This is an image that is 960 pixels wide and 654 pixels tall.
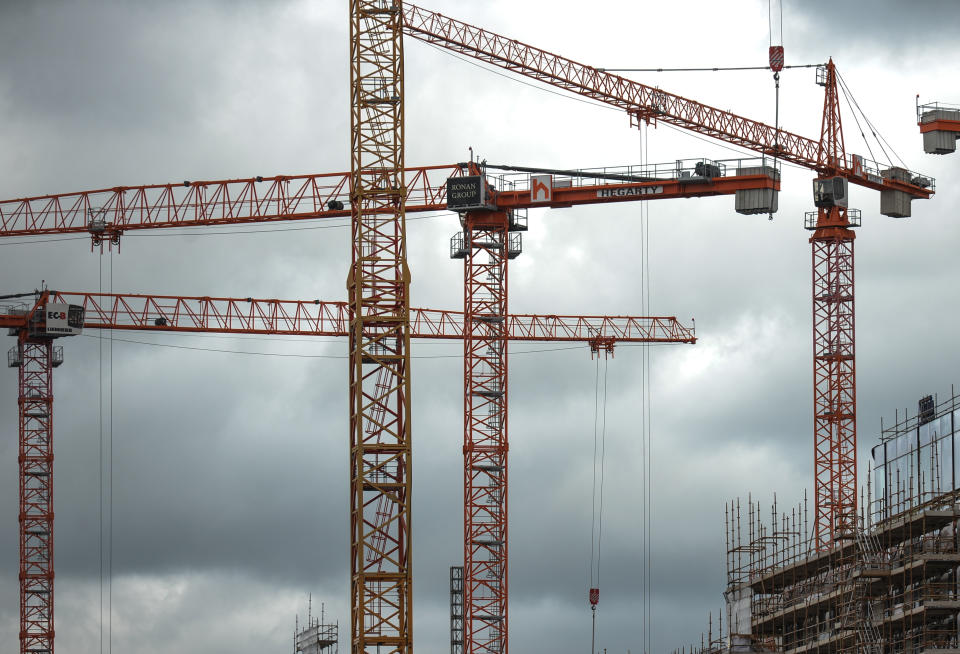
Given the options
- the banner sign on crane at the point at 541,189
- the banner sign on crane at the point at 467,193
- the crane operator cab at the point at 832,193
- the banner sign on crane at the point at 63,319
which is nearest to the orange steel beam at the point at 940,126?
the crane operator cab at the point at 832,193

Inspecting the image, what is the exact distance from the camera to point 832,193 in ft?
465

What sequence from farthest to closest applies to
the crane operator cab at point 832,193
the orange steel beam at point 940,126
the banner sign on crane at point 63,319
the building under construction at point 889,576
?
the banner sign on crane at point 63,319 < the crane operator cab at point 832,193 < the orange steel beam at point 940,126 < the building under construction at point 889,576

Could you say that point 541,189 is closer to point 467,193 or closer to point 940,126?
point 467,193

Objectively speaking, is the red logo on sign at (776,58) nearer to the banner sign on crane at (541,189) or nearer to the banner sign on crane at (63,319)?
the banner sign on crane at (541,189)

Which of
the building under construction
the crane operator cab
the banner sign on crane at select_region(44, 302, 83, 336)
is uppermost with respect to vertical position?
the crane operator cab

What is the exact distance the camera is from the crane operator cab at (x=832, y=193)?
5561 inches

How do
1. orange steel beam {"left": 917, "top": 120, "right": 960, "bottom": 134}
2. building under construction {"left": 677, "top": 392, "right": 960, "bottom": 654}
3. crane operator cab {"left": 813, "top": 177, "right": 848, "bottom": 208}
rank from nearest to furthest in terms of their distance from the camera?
1. building under construction {"left": 677, "top": 392, "right": 960, "bottom": 654}
2. orange steel beam {"left": 917, "top": 120, "right": 960, "bottom": 134}
3. crane operator cab {"left": 813, "top": 177, "right": 848, "bottom": 208}

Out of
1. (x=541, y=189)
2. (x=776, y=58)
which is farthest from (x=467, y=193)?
(x=776, y=58)

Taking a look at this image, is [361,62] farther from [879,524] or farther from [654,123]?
[654,123]

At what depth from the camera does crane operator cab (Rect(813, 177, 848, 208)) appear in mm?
141250

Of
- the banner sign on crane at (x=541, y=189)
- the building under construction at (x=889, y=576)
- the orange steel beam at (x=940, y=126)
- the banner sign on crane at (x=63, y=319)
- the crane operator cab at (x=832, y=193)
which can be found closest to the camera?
the building under construction at (x=889, y=576)

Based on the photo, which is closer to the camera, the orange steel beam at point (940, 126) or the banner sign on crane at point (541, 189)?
the banner sign on crane at point (541, 189)

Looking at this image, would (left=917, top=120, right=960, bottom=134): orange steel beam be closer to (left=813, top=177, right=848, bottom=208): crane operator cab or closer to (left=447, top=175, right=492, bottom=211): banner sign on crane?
(left=813, top=177, right=848, bottom=208): crane operator cab

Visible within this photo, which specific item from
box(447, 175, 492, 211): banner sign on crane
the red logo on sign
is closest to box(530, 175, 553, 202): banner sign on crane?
box(447, 175, 492, 211): banner sign on crane
